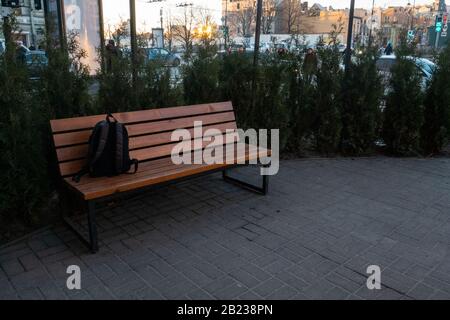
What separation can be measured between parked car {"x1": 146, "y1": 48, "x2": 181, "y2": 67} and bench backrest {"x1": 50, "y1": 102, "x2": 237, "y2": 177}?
730 millimetres

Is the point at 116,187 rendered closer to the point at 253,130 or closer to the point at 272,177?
the point at 272,177

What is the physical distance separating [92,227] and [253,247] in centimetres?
134

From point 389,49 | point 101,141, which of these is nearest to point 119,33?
point 101,141

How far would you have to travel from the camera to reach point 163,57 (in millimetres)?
5020

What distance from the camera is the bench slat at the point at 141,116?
3631 millimetres

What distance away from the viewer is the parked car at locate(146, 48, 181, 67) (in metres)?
4.93

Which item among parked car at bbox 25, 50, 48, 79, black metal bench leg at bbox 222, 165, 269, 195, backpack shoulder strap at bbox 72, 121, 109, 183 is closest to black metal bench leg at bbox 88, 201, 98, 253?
backpack shoulder strap at bbox 72, 121, 109, 183

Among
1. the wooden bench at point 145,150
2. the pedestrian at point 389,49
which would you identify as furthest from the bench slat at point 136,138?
the pedestrian at point 389,49

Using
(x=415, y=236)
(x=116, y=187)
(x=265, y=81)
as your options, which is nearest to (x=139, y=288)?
(x=116, y=187)

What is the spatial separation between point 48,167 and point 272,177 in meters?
2.77

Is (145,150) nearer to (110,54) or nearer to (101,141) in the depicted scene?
(101,141)

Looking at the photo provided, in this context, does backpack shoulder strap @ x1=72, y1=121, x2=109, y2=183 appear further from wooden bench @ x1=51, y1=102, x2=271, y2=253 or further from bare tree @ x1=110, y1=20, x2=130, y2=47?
bare tree @ x1=110, y1=20, x2=130, y2=47

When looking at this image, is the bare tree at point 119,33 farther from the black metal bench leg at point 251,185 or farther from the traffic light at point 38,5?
the traffic light at point 38,5

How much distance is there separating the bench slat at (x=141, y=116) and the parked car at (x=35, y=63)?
617mm
